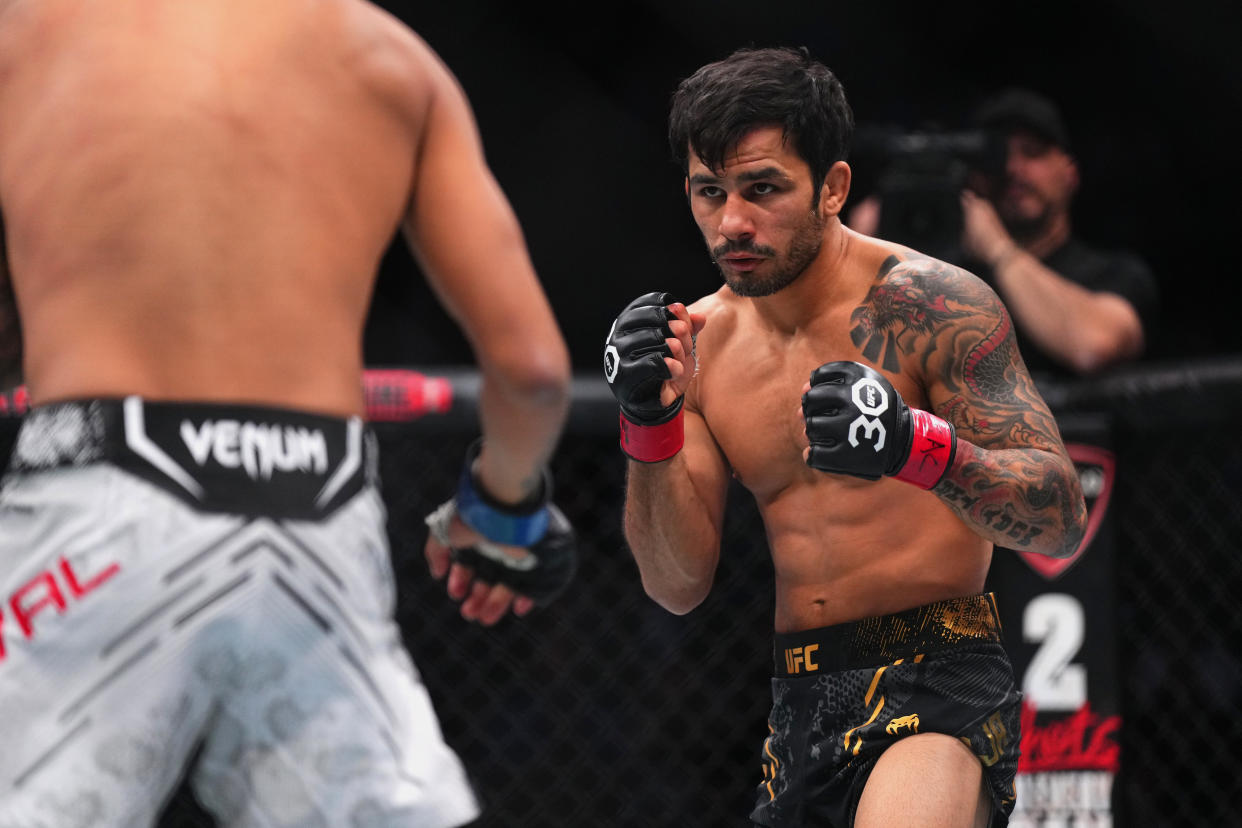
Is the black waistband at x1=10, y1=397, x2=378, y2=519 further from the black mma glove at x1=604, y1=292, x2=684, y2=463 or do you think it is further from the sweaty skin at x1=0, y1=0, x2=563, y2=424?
the black mma glove at x1=604, y1=292, x2=684, y2=463

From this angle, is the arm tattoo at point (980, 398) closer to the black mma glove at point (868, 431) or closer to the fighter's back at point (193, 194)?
the black mma glove at point (868, 431)

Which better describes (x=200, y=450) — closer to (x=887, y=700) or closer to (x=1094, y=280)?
(x=887, y=700)

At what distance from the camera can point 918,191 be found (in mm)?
2490

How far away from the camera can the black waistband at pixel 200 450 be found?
1.22m

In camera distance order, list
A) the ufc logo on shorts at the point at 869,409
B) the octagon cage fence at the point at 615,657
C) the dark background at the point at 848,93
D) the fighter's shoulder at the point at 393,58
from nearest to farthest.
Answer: the fighter's shoulder at the point at 393,58
the ufc logo on shorts at the point at 869,409
the octagon cage fence at the point at 615,657
the dark background at the point at 848,93

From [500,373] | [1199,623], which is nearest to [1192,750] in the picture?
[1199,623]

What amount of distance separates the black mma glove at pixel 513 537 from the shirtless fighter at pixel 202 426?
323 mm

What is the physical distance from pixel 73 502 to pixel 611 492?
1979mm

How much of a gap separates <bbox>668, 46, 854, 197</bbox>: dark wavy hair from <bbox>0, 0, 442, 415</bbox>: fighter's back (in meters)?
0.45

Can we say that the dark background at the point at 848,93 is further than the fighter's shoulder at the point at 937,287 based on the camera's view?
Yes

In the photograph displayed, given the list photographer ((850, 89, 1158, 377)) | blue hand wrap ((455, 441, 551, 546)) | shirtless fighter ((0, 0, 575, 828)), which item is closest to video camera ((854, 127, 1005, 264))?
photographer ((850, 89, 1158, 377))

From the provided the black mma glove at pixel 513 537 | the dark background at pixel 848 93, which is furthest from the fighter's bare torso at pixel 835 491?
the dark background at pixel 848 93

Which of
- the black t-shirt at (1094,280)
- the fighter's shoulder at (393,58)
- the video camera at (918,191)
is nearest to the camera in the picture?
the fighter's shoulder at (393,58)

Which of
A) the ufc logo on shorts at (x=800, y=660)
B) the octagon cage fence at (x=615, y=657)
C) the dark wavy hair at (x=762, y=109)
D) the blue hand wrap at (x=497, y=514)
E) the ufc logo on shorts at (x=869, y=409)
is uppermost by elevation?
the dark wavy hair at (x=762, y=109)
